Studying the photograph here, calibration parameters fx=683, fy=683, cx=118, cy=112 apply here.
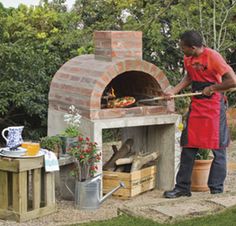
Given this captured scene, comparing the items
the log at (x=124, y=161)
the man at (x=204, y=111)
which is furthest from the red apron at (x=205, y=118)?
the log at (x=124, y=161)

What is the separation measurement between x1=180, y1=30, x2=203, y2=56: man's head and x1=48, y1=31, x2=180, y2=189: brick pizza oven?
1.86ft

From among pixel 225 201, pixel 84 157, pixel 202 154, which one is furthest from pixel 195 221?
pixel 202 154

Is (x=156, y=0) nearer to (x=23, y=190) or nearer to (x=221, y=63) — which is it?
(x=221, y=63)

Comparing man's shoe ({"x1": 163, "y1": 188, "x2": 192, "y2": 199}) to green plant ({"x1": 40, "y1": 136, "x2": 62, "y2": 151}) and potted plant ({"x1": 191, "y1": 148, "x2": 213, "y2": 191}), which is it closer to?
potted plant ({"x1": 191, "y1": 148, "x2": 213, "y2": 191})

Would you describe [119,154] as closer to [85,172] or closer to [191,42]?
[85,172]

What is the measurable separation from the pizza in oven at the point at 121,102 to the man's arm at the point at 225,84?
970 mm

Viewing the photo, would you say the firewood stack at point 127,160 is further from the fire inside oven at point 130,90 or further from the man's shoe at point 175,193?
the fire inside oven at point 130,90

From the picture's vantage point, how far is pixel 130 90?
7766mm

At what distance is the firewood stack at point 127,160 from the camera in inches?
286

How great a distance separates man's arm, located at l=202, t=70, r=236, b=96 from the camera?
6.49 meters

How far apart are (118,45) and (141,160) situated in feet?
4.13

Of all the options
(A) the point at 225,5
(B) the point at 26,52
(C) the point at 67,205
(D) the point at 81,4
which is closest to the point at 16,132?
(C) the point at 67,205

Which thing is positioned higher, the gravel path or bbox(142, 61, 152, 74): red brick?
bbox(142, 61, 152, 74): red brick

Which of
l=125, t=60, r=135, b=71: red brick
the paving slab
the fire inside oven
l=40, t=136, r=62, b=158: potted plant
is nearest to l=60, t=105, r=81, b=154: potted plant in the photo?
l=40, t=136, r=62, b=158: potted plant
